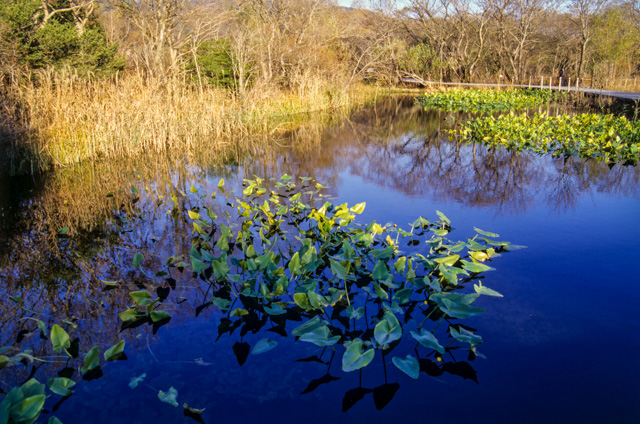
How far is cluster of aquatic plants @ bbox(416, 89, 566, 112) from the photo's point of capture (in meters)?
15.1

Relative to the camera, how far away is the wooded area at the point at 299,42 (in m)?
10.8

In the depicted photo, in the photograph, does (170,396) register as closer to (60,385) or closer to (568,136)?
(60,385)

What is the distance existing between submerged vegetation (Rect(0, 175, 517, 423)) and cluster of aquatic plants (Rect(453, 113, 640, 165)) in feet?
14.7

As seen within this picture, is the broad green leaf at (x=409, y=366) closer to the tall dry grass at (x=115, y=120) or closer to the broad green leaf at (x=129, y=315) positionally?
the broad green leaf at (x=129, y=315)

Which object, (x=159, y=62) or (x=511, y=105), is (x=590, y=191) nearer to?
(x=159, y=62)

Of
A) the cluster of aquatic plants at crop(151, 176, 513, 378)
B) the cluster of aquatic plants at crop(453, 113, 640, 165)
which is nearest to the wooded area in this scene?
the cluster of aquatic plants at crop(453, 113, 640, 165)

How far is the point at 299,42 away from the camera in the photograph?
1533 centimetres

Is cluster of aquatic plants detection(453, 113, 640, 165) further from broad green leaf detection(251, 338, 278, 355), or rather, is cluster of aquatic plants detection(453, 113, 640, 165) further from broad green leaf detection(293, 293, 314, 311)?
broad green leaf detection(251, 338, 278, 355)

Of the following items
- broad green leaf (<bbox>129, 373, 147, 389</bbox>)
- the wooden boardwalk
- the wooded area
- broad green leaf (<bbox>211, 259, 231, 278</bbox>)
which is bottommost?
broad green leaf (<bbox>129, 373, 147, 389</bbox>)

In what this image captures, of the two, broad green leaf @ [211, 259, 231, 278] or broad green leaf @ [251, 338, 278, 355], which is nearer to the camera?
broad green leaf @ [251, 338, 278, 355]

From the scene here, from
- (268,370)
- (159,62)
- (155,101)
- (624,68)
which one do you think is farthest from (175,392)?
(624,68)

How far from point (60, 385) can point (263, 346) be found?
0.88 m

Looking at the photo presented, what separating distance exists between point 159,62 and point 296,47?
5.96 m

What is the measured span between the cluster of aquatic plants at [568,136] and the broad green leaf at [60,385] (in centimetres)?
730
